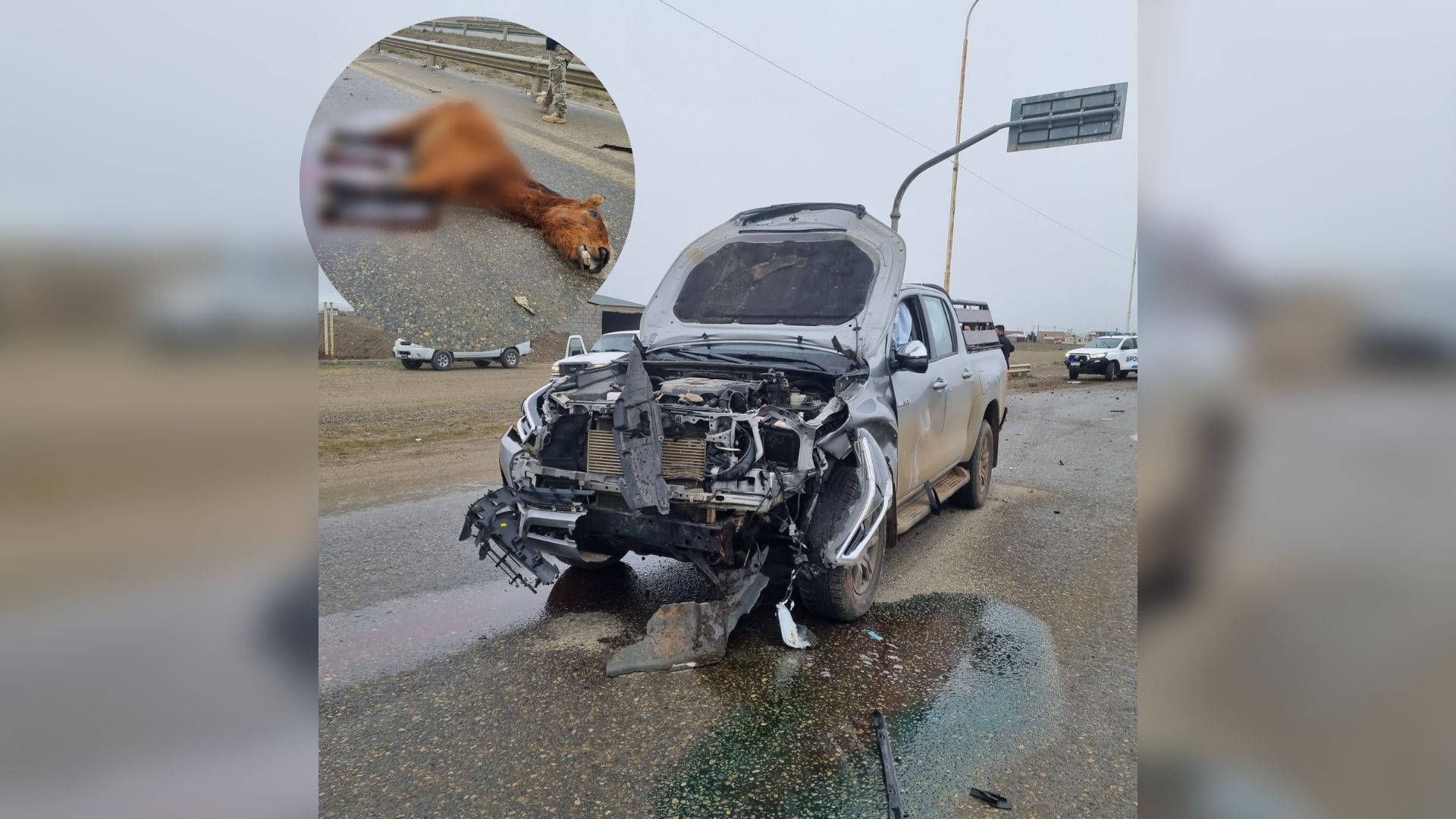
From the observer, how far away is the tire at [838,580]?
168 inches

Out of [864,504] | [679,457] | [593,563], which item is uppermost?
[679,457]

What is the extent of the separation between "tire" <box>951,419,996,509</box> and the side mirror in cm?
227

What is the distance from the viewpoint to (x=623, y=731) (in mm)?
3287

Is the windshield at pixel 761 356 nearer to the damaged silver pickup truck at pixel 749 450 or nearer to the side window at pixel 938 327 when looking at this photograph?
the damaged silver pickup truck at pixel 749 450

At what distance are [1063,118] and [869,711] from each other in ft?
36.0

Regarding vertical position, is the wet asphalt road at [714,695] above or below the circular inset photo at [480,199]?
below

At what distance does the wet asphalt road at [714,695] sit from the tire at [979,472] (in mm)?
1328

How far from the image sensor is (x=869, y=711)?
11.6 ft

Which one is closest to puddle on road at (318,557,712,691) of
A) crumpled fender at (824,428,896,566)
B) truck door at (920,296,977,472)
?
crumpled fender at (824,428,896,566)

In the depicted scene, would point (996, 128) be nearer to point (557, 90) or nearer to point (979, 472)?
point (979, 472)

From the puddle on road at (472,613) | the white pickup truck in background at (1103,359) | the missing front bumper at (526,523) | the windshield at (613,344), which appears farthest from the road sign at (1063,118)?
the white pickup truck in background at (1103,359)

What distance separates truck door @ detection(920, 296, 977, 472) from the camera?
5.88m

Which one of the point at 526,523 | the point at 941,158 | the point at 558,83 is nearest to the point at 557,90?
the point at 558,83
